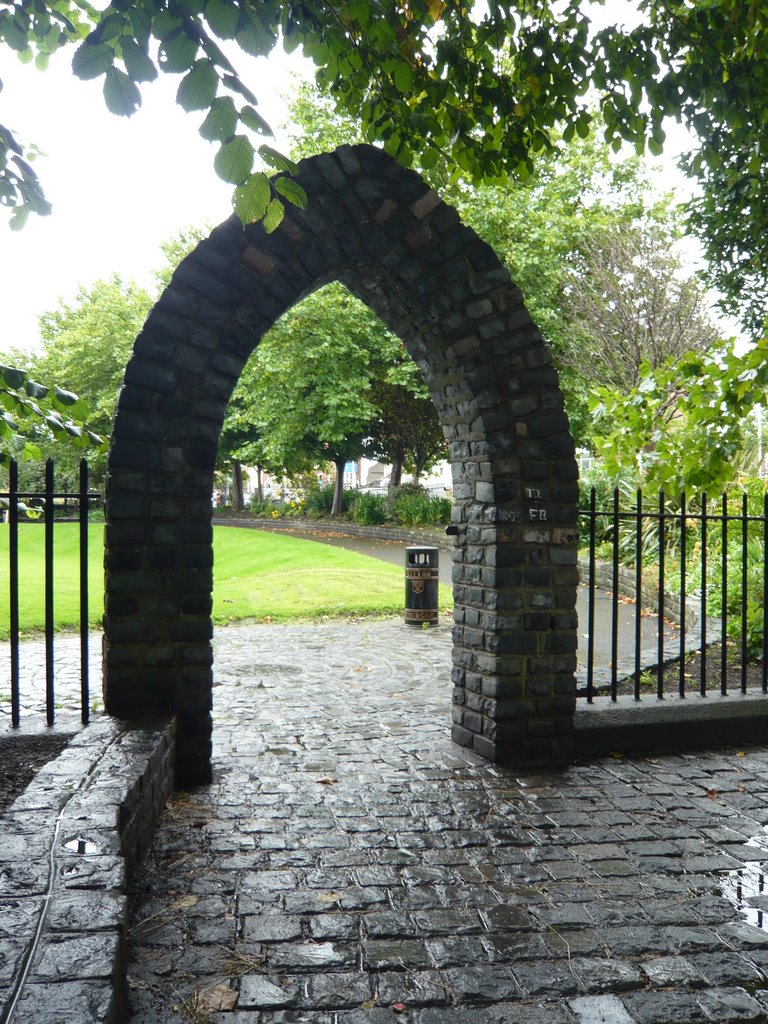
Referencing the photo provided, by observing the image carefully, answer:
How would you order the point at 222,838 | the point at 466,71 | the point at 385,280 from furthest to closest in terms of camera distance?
the point at 385,280 → the point at 466,71 → the point at 222,838

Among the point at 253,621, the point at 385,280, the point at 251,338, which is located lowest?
the point at 253,621

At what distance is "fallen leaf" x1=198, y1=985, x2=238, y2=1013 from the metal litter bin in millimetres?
8953

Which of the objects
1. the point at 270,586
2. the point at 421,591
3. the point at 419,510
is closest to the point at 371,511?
the point at 419,510

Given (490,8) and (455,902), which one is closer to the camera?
(455,902)

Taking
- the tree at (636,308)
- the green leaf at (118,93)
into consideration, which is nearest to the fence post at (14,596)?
the green leaf at (118,93)

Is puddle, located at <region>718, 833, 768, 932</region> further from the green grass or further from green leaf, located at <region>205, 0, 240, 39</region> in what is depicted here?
the green grass

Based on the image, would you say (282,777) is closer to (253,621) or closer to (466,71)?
(466,71)

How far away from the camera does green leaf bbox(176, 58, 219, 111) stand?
7.36 feet

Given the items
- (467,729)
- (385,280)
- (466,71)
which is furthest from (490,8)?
(467,729)

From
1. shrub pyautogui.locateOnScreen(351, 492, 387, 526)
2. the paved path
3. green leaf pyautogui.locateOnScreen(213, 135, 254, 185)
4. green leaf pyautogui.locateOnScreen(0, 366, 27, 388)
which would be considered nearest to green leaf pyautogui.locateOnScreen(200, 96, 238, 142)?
green leaf pyautogui.locateOnScreen(213, 135, 254, 185)

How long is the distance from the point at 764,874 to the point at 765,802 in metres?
1.07

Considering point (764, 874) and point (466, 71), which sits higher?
point (466, 71)

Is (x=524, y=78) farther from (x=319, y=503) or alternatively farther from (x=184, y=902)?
(x=319, y=503)

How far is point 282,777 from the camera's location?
4984 millimetres
